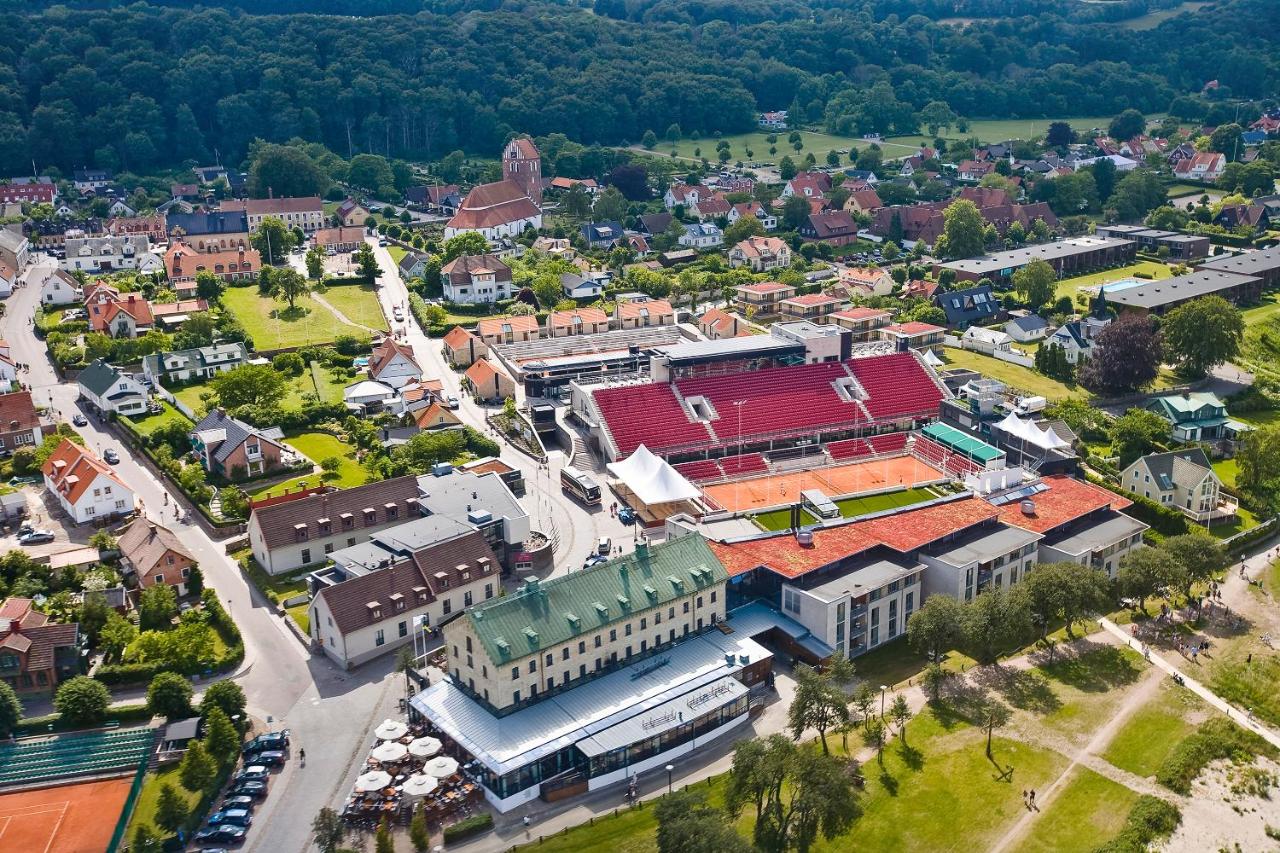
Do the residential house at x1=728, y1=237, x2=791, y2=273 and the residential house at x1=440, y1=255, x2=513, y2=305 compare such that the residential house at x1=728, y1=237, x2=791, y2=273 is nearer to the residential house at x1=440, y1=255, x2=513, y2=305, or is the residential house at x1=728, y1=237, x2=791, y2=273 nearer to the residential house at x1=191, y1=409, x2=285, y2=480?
the residential house at x1=440, y1=255, x2=513, y2=305

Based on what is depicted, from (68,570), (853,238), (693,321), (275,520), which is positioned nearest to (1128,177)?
(853,238)

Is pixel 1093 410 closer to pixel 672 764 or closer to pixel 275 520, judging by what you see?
pixel 672 764

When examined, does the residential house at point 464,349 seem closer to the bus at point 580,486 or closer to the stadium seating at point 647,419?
the stadium seating at point 647,419

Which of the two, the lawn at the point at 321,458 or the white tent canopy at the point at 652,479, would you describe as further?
the lawn at the point at 321,458

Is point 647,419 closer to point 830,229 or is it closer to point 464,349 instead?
point 464,349

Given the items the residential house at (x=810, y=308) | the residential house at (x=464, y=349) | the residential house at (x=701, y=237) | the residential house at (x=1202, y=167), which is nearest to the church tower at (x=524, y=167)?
the residential house at (x=701, y=237)

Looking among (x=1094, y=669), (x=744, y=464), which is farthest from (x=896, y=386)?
(x=1094, y=669)
